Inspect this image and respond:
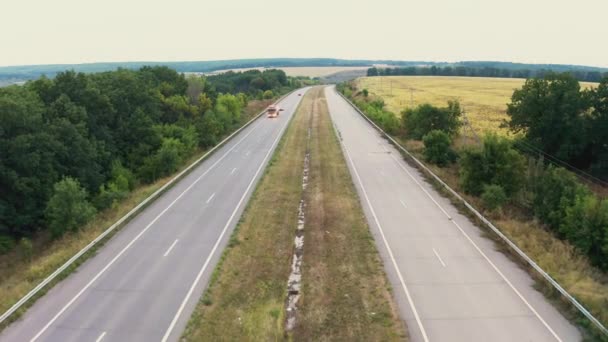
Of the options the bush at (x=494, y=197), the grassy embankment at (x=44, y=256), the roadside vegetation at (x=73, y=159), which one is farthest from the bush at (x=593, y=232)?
the roadside vegetation at (x=73, y=159)

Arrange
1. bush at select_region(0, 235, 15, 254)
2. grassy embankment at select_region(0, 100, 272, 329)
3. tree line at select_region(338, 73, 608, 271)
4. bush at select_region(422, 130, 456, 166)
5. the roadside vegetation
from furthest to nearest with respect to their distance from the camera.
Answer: bush at select_region(422, 130, 456, 166)
bush at select_region(0, 235, 15, 254)
the roadside vegetation
tree line at select_region(338, 73, 608, 271)
grassy embankment at select_region(0, 100, 272, 329)

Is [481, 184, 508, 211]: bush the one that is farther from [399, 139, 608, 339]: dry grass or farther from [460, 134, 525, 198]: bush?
[460, 134, 525, 198]: bush

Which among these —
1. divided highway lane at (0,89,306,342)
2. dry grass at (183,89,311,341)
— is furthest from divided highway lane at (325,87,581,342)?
divided highway lane at (0,89,306,342)

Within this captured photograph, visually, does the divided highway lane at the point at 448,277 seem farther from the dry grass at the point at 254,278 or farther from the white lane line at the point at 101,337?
the white lane line at the point at 101,337

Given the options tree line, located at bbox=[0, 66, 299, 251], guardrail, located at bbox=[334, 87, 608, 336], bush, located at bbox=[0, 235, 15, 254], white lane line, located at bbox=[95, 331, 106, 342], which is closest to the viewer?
white lane line, located at bbox=[95, 331, 106, 342]

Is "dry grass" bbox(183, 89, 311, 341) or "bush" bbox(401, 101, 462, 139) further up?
"bush" bbox(401, 101, 462, 139)

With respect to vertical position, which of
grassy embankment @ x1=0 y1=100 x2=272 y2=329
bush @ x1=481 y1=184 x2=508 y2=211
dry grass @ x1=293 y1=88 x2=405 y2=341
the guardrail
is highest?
bush @ x1=481 y1=184 x2=508 y2=211

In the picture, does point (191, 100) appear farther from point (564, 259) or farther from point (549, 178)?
point (564, 259)

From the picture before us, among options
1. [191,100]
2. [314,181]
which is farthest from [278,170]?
[191,100]
